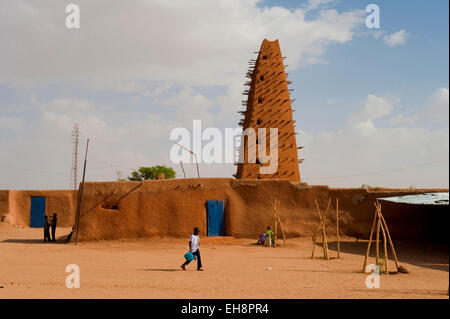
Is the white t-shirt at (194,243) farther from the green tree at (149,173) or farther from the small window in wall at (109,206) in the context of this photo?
the green tree at (149,173)

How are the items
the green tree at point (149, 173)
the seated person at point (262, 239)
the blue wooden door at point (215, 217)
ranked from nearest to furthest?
the seated person at point (262, 239) < the blue wooden door at point (215, 217) < the green tree at point (149, 173)

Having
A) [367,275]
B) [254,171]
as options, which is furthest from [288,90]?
[367,275]

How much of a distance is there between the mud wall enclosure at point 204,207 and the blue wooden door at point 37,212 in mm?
13150

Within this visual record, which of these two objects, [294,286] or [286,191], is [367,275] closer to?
[294,286]

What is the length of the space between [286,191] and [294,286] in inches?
418

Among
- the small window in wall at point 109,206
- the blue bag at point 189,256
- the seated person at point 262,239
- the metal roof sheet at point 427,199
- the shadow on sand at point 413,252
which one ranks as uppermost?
the metal roof sheet at point 427,199

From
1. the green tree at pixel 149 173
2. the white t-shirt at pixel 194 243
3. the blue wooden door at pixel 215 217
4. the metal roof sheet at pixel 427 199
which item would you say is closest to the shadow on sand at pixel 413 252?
the metal roof sheet at pixel 427 199

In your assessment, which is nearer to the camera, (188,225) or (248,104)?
(188,225)

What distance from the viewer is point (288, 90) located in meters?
28.7

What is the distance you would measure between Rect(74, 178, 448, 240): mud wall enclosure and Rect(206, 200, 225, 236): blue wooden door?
20cm

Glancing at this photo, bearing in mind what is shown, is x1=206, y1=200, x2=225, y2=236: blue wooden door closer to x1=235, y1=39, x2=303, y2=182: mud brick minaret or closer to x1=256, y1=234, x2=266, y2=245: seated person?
x1=256, y1=234, x2=266, y2=245: seated person

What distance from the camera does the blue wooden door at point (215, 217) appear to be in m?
18.8

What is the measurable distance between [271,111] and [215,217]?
37.9 feet
